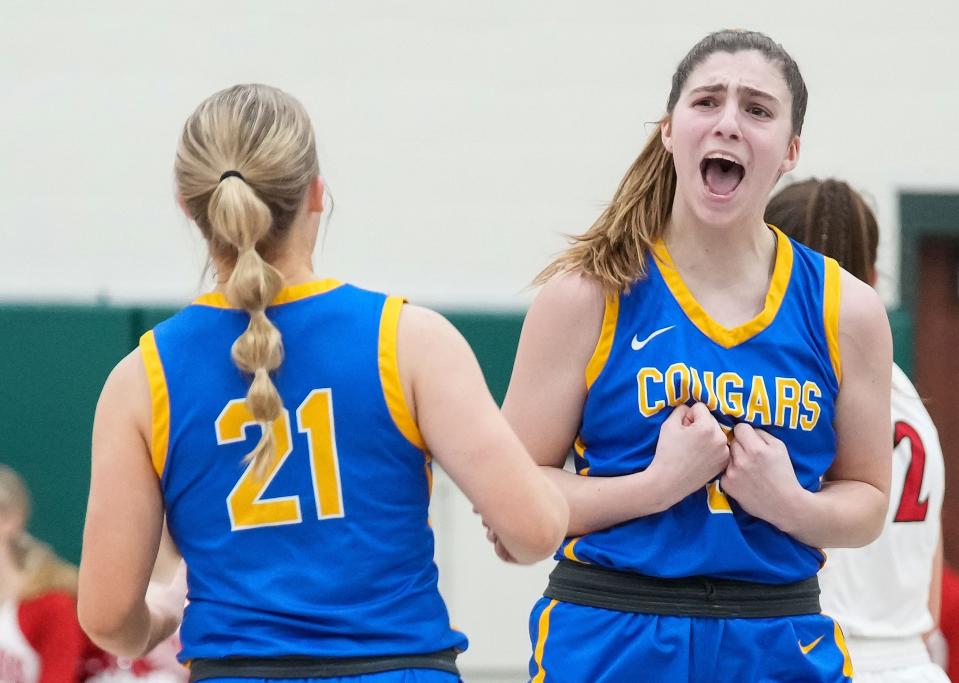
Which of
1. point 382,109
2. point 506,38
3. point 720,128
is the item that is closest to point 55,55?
point 382,109

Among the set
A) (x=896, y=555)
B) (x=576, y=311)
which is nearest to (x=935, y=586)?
(x=896, y=555)

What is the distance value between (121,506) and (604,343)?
2.67ft

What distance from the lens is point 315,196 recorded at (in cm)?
207

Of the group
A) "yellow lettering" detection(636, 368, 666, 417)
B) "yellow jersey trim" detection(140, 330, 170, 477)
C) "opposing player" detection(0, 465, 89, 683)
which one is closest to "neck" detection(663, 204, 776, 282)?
"yellow lettering" detection(636, 368, 666, 417)

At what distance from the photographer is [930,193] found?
5.95m

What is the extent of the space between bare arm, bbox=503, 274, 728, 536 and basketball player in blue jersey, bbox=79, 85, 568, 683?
1.05 ft

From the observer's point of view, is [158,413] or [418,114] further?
[418,114]

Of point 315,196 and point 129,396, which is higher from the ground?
point 315,196

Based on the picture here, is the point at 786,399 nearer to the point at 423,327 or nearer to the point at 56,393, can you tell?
the point at 423,327

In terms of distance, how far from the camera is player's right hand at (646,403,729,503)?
7.38ft

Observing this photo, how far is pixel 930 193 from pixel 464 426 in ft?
14.7

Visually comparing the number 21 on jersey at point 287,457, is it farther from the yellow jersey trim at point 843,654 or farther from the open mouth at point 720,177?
the yellow jersey trim at point 843,654

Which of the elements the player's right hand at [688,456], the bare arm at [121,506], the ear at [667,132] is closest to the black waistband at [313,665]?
the bare arm at [121,506]

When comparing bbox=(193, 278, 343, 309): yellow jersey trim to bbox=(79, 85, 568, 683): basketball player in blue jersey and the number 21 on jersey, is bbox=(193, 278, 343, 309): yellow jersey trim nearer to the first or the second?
bbox=(79, 85, 568, 683): basketball player in blue jersey
